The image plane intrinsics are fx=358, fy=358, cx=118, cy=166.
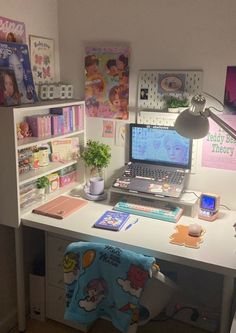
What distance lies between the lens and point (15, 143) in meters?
1.80

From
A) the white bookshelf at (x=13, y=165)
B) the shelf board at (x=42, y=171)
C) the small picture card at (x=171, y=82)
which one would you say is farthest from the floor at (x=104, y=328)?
the small picture card at (x=171, y=82)

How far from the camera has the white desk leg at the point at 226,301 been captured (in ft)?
5.23

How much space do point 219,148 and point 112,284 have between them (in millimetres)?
989

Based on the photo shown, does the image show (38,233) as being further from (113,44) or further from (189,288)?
(113,44)

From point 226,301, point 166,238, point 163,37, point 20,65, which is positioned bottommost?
point 226,301

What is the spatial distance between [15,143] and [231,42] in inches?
48.9

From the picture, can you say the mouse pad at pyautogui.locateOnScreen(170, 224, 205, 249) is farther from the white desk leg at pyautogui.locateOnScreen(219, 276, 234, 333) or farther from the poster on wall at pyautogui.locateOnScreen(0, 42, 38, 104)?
the poster on wall at pyautogui.locateOnScreen(0, 42, 38, 104)

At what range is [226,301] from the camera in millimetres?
→ 1629

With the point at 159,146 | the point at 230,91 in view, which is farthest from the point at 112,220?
the point at 230,91

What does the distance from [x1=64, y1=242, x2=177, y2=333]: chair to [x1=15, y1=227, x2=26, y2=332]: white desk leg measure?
514mm

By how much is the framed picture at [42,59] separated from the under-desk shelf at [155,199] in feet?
2.74

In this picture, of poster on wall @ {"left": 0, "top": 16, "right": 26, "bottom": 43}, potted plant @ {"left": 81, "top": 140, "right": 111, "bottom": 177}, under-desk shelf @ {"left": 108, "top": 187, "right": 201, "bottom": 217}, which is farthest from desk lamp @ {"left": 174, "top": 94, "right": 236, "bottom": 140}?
poster on wall @ {"left": 0, "top": 16, "right": 26, "bottom": 43}

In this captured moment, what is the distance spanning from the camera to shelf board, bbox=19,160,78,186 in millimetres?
1938

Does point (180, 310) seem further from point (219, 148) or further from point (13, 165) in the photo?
point (13, 165)
